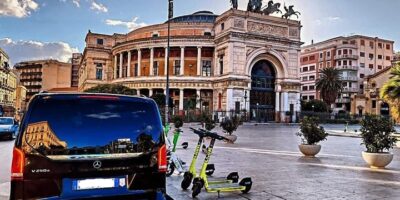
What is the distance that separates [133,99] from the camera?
498cm

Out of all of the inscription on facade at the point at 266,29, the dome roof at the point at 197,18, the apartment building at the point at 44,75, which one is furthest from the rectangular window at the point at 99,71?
the apartment building at the point at 44,75

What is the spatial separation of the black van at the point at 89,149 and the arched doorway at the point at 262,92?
58.8 metres

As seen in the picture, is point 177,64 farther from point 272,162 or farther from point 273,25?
point 272,162

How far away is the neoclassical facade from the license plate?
55.1 meters

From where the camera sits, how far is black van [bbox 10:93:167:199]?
4293 millimetres

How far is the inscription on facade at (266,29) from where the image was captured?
204ft

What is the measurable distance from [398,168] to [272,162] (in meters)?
3.61

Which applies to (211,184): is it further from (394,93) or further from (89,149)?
(394,93)

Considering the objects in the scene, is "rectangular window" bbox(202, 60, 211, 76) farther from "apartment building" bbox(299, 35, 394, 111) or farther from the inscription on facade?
"apartment building" bbox(299, 35, 394, 111)

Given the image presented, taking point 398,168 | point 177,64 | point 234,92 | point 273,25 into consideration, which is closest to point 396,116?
point 398,168

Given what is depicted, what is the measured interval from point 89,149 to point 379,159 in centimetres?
902

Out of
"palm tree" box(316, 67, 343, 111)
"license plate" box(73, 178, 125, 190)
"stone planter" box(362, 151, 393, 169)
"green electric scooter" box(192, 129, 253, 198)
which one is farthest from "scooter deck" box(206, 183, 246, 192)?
"palm tree" box(316, 67, 343, 111)

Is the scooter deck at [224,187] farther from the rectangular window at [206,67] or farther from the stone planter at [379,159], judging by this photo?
the rectangular window at [206,67]

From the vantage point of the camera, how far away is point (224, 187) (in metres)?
6.98
